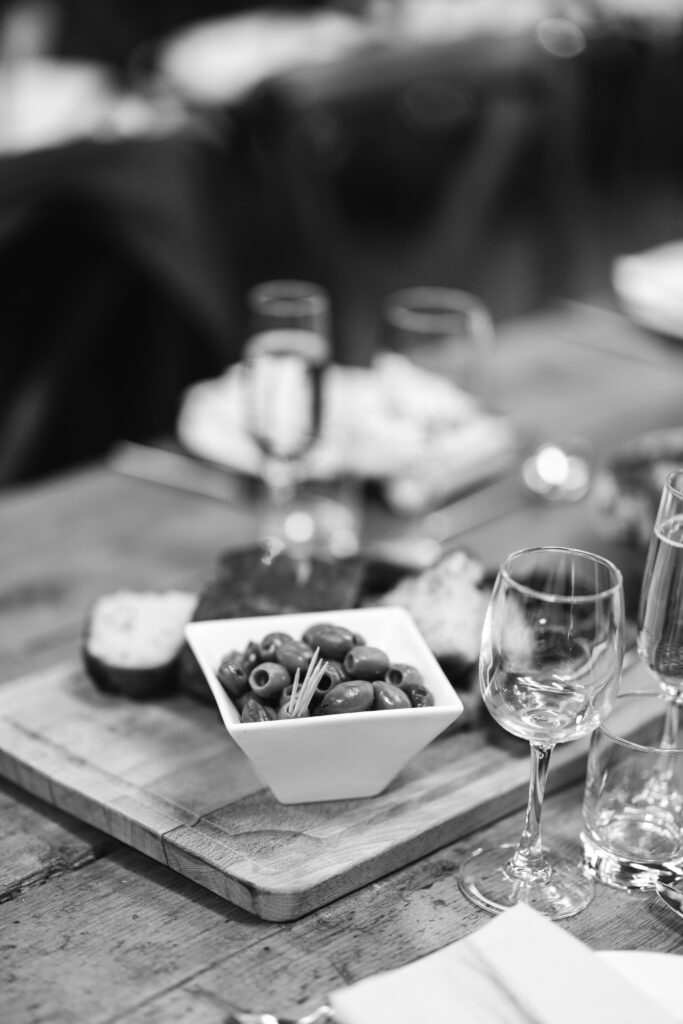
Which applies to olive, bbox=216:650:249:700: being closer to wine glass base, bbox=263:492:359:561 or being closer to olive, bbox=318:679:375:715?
olive, bbox=318:679:375:715

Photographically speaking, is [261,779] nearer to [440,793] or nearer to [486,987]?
[440,793]

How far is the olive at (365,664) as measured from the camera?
1.09 meters

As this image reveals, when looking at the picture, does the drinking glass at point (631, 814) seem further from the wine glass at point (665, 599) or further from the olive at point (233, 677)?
the olive at point (233, 677)

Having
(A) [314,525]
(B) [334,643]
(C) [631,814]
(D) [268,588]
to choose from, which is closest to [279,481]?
(A) [314,525]

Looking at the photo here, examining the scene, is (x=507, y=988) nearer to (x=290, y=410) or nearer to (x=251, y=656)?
(x=251, y=656)

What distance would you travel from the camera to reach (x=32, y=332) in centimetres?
266

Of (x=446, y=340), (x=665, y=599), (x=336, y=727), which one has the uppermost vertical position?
(x=446, y=340)

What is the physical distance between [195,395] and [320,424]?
1.17 feet

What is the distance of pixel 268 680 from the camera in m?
1.07

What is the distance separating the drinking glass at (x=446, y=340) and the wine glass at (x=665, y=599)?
63cm

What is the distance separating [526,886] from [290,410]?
74 cm

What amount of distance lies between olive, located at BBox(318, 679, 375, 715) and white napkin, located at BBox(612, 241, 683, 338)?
134cm

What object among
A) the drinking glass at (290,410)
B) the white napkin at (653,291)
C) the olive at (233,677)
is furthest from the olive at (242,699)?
the white napkin at (653,291)

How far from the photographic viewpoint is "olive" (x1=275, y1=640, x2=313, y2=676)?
43.3 inches
